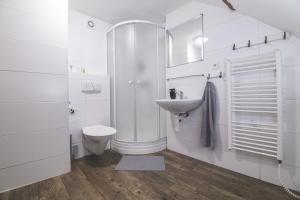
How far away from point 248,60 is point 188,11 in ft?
3.84

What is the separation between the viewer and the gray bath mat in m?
1.84

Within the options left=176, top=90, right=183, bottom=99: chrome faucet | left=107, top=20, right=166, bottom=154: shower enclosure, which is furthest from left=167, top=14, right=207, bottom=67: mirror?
left=176, top=90, right=183, bottom=99: chrome faucet

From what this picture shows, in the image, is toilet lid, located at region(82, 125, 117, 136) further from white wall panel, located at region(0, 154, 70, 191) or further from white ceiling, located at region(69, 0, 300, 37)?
white ceiling, located at region(69, 0, 300, 37)

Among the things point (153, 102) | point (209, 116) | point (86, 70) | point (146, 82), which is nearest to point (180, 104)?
point (209, 116)

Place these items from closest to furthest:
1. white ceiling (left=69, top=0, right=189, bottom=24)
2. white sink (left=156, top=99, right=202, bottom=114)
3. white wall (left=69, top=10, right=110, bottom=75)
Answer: white sink (left=156, top=99, right=202, bottom=114) → white ceiling (left=69, top=0, right=189, bottom=24) → white wall (left=69, top=10, right=110, bottom=75)

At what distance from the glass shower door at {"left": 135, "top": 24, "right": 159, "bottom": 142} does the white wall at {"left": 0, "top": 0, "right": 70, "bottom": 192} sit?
1.02m

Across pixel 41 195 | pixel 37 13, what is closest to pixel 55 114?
pixel 41 195

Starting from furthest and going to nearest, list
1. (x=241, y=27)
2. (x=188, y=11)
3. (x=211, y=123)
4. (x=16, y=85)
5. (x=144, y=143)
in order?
(x=144, y=143)
(x=188, y=11)
(x=211, y=123)
(x=241, y=27)
(x=16, y=85)

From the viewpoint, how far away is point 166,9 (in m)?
2.33

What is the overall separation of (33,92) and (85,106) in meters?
0.75

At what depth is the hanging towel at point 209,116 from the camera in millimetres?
1800

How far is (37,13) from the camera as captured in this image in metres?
1.58

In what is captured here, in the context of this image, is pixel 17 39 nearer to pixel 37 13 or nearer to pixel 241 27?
pixel 37 13

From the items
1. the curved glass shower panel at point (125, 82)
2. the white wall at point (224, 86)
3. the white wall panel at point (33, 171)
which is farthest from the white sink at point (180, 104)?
the white wall panel at point (33, 171)
